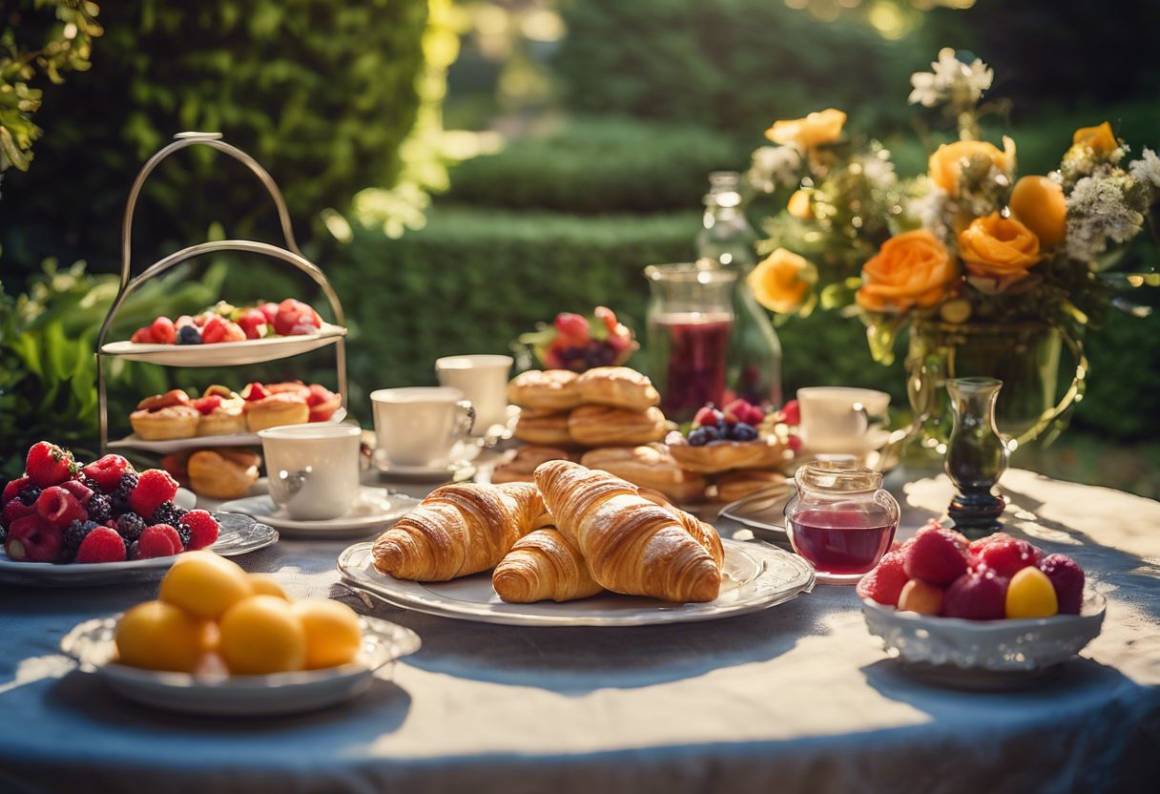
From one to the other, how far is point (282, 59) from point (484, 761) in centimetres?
371

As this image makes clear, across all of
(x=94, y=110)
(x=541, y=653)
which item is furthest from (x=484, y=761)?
(x=94, y=110)

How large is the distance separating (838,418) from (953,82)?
782 mm

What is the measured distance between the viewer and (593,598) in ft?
5.71

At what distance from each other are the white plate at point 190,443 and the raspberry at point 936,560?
1.29 m

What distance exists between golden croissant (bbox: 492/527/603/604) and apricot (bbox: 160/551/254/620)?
0.37 metres

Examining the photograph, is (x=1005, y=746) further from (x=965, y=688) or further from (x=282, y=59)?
(x=282, y=59)

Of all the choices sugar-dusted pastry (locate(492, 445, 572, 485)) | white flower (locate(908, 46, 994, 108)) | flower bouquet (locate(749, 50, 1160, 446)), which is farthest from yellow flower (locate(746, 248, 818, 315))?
sugar-dusted pastry (locate(492, 445, 572, 485))

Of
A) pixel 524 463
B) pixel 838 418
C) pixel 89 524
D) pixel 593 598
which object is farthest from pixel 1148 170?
pixel 89 524

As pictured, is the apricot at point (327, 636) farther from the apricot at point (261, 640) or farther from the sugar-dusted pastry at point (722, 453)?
the sugar-dusted pastry at point (722, 453)

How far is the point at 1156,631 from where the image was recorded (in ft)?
5.63

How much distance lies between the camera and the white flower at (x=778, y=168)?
2951 millimetres

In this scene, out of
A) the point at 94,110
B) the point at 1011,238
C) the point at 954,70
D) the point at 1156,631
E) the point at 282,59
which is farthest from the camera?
the point at 282,59

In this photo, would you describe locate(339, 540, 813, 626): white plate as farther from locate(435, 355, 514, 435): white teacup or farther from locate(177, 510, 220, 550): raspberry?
locate(435, 355, 514, 435): white teacup

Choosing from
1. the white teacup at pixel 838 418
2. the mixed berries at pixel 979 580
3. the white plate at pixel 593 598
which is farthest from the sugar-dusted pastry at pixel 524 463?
the mixed berries at pixel 979 580
